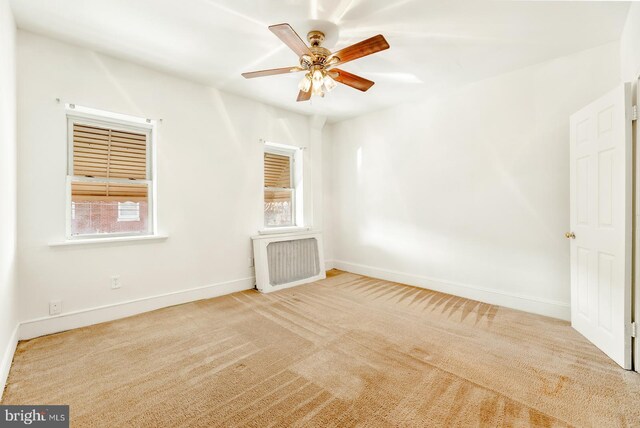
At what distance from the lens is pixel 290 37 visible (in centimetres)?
197

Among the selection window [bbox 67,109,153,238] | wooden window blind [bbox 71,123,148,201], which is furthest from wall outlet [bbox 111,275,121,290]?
wooden window blind [bbox 71,123,148,201]

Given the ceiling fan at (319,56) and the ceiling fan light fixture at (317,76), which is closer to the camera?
the ceiling fan at (319,56)

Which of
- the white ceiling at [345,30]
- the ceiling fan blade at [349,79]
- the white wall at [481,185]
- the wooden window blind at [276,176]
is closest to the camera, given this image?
the white ceiling at [345,30]

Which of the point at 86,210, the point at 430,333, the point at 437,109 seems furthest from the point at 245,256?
the point at 437,109

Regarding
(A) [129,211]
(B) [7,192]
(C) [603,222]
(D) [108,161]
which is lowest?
(C) [603,222]

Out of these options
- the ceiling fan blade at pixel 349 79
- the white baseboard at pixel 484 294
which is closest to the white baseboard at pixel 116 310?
the white baseboard at pixel 484 294

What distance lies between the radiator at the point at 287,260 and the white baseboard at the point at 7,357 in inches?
91.6

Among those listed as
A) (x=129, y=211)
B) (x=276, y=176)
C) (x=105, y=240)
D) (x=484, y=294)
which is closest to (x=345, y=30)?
(x=276, y=176)

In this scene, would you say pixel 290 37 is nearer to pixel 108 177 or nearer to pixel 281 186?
pixel 108 177

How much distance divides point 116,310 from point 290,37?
3121 millimetres

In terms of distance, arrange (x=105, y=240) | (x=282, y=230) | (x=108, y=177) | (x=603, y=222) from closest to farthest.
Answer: (x=603, y=222)
(x=105, y=240)
(x=108, y=177)
(x=282, y=230)

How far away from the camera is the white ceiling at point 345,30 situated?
217 centimetres

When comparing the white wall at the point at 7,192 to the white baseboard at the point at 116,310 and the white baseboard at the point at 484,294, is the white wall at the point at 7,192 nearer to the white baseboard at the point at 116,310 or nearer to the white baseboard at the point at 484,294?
the white baseboard at the point at 116,310

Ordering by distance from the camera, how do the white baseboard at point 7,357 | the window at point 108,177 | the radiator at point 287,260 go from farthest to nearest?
the radiator at point 287,260 < the window at point 108,177 < the white baseboard at point 7,357
